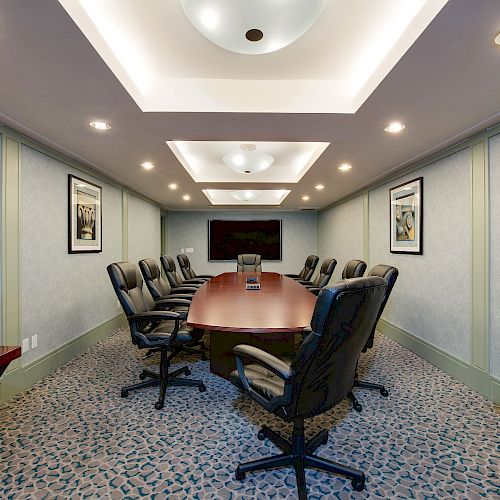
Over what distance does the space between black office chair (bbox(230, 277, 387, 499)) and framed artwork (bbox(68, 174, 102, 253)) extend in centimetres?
288

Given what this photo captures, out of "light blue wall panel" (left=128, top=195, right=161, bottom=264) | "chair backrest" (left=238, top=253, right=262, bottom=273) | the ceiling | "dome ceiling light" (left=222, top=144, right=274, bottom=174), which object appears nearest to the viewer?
the ceiling

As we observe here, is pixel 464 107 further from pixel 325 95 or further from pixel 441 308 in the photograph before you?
pixel 441 308

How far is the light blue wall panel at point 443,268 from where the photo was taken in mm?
3016

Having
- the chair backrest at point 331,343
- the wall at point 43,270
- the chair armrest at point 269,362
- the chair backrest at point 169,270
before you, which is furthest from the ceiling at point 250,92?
the chair armrest at point 269,362

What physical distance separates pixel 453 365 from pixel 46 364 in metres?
3.97

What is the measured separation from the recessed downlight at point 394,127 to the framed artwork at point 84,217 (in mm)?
3355

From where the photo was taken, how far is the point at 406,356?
3.66m

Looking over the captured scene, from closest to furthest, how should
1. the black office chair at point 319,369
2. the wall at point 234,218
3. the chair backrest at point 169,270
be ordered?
1. the black office chair at point 319,369
2. the chair backrest at point 169,270
3. the wall at point 234,218

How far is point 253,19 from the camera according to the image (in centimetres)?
127

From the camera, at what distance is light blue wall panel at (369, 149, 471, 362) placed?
3016 mm

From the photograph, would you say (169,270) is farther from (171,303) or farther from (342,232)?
(342,232)

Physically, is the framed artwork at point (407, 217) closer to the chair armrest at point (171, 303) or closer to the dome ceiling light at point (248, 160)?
the dome ceiling light at point (248, 160)

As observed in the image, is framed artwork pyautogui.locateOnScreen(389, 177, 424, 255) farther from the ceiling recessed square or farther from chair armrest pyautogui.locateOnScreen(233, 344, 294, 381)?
chair armrest pyautogui.locateOnScreen(233, 344, 294, 381)

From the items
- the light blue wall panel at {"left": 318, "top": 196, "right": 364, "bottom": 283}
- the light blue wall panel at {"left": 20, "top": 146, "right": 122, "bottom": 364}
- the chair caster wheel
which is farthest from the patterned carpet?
the light blue wall panel at {"left": 318, "top": 196, "right": 364, "bottom": 283}
